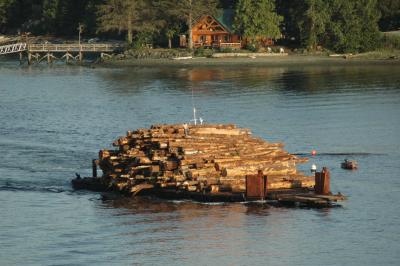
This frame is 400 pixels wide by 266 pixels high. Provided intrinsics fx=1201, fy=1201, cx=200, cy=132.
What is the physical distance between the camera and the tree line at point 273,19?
14088 cm

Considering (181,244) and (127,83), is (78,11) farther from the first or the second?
(181,244)

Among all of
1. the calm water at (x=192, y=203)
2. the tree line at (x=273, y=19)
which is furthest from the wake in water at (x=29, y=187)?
the tree line at (x=273, y=19)

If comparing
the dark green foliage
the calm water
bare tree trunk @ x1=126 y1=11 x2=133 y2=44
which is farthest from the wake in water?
the dark green foliage

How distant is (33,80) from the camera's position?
12112 centimetres

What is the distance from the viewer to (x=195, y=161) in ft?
160

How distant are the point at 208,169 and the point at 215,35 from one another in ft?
324

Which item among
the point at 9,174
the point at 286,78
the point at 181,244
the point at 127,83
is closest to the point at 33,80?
the point at 127,83

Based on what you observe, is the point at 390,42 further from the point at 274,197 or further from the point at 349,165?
the point at 274,197

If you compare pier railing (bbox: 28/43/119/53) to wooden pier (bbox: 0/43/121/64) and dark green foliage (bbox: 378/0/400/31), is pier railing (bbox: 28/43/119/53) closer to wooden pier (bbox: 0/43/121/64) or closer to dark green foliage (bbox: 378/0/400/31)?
wooden pier (bbox: 0/43/121/64)

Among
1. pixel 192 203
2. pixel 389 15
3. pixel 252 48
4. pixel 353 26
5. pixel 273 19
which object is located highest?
pixel 389 15

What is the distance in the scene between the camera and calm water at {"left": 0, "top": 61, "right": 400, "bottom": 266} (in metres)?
43.0

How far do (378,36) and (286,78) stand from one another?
30.2 m

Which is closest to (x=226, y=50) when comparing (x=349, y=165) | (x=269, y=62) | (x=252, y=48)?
(x=252, y=48)

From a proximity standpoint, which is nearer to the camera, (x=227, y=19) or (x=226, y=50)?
(x=226, y=50)
